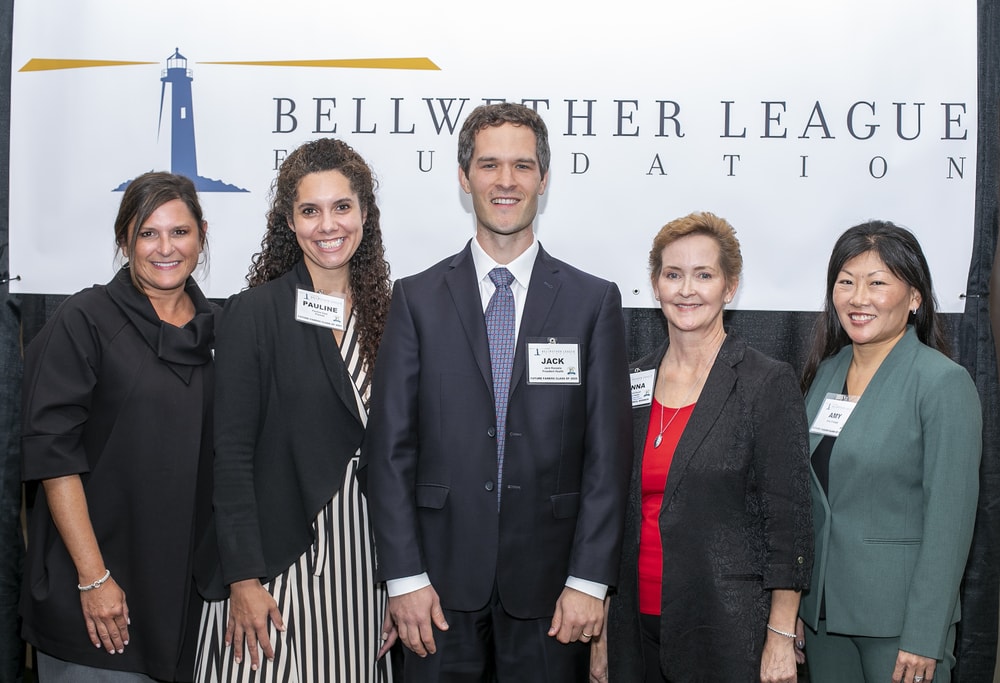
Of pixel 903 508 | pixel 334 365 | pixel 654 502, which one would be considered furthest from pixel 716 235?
pixel 334 365

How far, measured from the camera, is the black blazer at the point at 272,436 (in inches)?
80.7

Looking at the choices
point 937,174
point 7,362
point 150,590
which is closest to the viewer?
point 150,590

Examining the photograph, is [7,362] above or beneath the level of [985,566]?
above

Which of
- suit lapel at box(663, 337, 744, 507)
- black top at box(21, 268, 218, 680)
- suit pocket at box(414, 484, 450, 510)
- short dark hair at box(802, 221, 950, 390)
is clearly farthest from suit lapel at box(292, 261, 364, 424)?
short dark hair at box(802, 221, 950, 390)

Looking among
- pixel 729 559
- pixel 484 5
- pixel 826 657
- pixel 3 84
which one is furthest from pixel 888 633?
pixel 3 84

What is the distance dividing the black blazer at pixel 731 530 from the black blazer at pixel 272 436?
86cm

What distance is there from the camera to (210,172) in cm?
308

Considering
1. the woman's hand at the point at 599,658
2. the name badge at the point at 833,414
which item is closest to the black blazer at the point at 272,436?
the woman's hand at the point at 599,658

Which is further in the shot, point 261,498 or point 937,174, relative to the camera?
point 937,174

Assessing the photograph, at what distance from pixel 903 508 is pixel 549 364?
3.25 feet

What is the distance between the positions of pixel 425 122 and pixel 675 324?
136 cm

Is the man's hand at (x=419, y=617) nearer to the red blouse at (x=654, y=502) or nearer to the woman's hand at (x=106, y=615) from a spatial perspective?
the red blouse at (x=654, y=502)

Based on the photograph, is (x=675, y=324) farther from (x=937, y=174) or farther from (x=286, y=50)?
(x=286, y=50)

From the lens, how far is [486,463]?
1976 mm
